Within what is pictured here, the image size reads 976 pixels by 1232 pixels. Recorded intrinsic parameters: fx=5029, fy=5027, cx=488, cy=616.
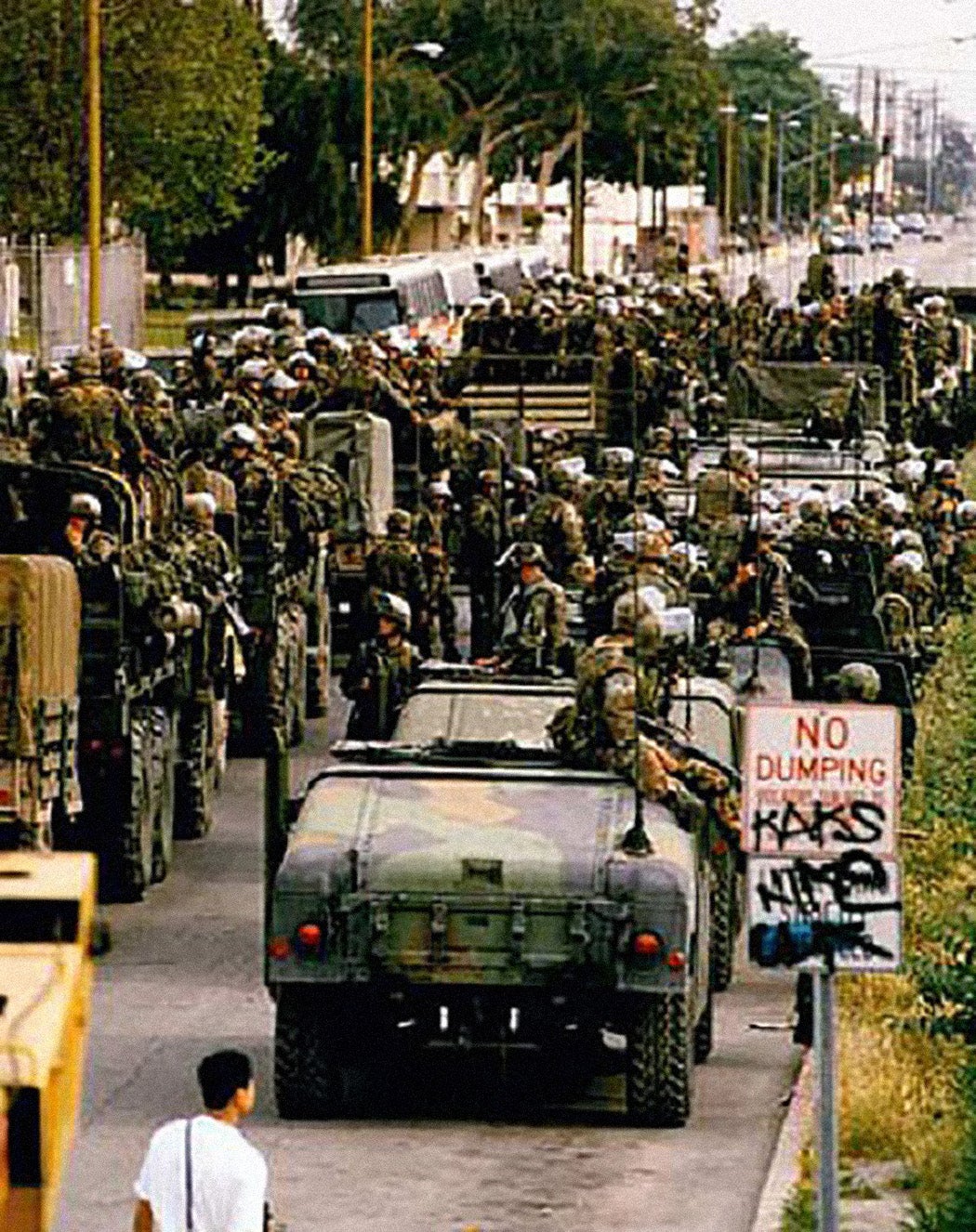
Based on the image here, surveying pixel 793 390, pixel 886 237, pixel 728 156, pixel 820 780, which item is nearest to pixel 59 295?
pixel 793 390

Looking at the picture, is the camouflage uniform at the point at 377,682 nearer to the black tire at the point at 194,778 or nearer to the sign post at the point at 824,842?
the black tire at the point at 194,778

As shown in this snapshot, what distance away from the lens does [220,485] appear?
28.8 m

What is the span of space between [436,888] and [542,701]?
11.3ft

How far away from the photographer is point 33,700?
21.4 meters

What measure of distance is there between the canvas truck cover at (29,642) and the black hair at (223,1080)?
884cm

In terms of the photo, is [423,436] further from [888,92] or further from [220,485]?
[888,92]

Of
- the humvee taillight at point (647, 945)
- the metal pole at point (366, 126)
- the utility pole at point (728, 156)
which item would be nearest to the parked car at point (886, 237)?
the utility pole at point (728, 156)

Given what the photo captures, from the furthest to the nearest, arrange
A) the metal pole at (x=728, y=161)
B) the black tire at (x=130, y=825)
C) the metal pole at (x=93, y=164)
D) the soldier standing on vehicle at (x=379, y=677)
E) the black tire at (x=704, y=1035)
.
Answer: the metal pole at (x=728, y=161) < the metal pole at (x=93, y=164) < the soldier standing on vehicle at (x=379, y=677) < the black tire at (x=130, y=825) < the black tire at (x=704, y=1035)

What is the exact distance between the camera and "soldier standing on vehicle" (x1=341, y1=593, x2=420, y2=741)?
973 inches

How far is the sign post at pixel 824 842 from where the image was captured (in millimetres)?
13156

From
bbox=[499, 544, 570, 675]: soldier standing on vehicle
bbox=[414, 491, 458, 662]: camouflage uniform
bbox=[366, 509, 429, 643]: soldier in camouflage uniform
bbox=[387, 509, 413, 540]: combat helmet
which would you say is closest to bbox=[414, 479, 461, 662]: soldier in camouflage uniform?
bbox=[414, 491, 458, 662]: camouflage uniform

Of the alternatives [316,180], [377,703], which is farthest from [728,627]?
[316,180]

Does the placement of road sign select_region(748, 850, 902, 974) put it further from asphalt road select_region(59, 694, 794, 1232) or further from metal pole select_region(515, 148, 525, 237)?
metal pole select_region(515, 148, 525, 237)

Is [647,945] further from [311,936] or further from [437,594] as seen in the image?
[437,594]
